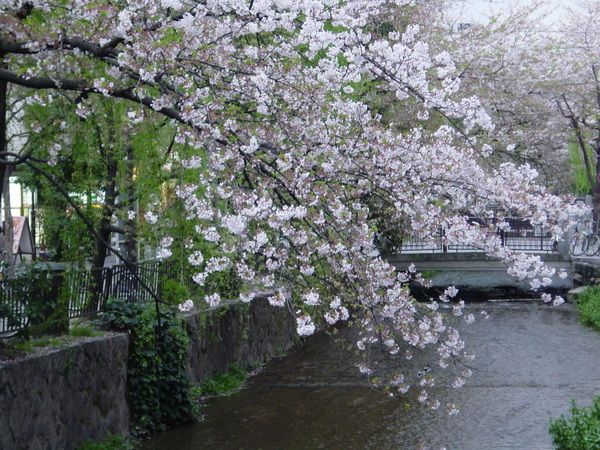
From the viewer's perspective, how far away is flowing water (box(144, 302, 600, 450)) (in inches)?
344

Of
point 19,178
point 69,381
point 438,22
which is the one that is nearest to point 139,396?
point 69,381

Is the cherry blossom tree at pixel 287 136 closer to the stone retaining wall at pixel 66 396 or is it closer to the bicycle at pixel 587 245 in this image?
the stone retaining wall at pixel 66 396

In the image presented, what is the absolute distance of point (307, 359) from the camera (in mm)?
13891

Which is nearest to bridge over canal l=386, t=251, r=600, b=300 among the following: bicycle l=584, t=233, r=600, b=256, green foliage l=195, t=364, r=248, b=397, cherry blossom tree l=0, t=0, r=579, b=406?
bicycle l=584, t=233, r=600, b=256

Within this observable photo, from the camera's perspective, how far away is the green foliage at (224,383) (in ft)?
35.3

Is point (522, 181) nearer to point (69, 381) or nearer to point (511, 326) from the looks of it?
point (69, 381)

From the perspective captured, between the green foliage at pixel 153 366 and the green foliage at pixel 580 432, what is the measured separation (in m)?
4.32

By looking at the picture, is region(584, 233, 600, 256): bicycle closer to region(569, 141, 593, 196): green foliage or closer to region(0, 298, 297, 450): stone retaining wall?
region(569, 141, 593, 196): green foliage

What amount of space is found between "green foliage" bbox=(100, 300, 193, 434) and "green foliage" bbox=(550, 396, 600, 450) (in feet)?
14.2

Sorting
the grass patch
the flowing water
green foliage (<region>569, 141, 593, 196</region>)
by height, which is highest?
green foliage (<region>569, 141, 593, 196</region>)

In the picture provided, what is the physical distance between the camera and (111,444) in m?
7.79

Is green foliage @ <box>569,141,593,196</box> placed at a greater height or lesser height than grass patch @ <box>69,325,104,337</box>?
greater

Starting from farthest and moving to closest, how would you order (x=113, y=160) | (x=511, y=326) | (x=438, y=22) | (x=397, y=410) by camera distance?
1. (x=438, y=22)
2. (x=511, y=326)
3. (x=113, y=160)
4. (x=397, y=410)

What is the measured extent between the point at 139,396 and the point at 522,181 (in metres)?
4.91
